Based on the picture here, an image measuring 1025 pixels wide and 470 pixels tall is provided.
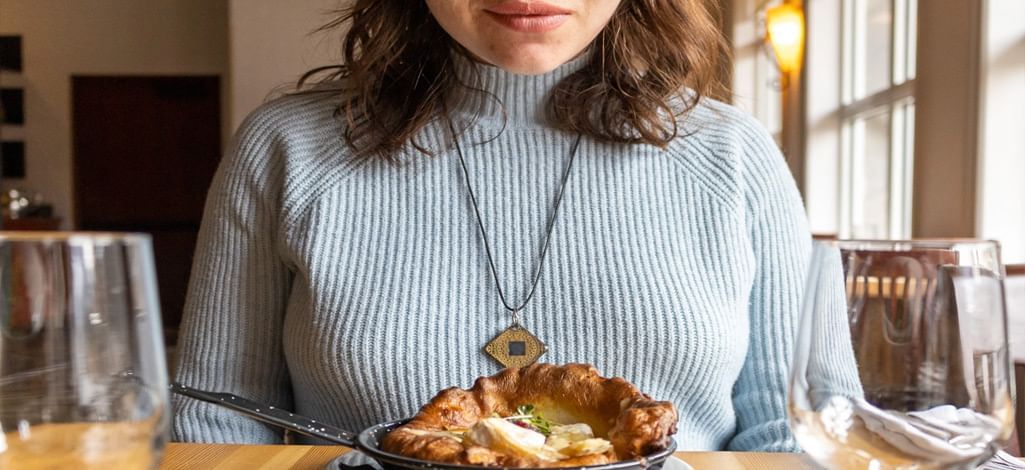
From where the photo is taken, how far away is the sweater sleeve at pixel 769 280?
1.20m

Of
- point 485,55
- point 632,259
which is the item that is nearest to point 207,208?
point 485,55

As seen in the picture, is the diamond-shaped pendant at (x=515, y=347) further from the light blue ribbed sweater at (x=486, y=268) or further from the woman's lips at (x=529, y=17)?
the woman's lips at (x=529, y=17)

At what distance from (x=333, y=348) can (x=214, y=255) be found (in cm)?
19

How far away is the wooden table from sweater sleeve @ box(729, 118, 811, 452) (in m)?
0.41

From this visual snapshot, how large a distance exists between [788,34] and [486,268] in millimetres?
5175

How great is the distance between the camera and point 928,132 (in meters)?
3.67

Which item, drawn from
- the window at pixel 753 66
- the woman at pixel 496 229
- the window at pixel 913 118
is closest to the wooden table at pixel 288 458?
the woman at pixel 496 229

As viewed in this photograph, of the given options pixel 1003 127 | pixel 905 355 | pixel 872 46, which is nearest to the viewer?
pixel 905 355

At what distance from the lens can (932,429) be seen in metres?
0.51

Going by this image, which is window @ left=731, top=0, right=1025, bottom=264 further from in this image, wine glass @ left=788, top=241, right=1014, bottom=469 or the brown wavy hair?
wine glass @ left=788, top=241, right=1014, bottom=469

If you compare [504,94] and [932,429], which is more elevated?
[504,94]

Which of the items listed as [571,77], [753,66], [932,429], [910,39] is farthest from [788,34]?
[932,429]

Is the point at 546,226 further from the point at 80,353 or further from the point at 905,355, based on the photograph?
the point at 80,353

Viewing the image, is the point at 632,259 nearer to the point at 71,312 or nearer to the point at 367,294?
the point at 367,294
